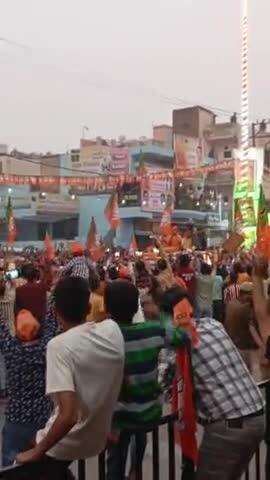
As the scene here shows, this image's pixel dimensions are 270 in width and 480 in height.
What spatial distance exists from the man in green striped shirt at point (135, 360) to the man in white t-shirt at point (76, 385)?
58 centimetres

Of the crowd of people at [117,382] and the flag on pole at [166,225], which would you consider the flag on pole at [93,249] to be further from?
the crowd of people at [117,382]

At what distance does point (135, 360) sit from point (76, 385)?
0.90 metres

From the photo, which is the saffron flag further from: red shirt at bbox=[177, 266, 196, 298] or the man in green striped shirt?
red shirt at bbox=[177, 266, 196, 298]

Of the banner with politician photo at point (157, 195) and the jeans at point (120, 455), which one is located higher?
the banner with politician photo at point (157, 195)

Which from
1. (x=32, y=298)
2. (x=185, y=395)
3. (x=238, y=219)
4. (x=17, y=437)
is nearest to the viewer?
(x=185, y=395)

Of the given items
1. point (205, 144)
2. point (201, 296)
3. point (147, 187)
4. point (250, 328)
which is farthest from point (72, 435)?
point (205, 144)

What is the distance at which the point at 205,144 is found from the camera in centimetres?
5466

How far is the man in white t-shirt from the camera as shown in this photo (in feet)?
9.05

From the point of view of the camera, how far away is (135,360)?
369 cm

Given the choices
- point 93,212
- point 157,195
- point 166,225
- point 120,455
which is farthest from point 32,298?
point 93,212

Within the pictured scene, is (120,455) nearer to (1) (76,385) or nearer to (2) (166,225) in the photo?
(1) (76,385)

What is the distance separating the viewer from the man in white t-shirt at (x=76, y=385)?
2.76 metres

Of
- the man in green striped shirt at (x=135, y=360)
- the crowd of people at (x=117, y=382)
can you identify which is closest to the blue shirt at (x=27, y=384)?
the crowd of people at (x=117, y=382)

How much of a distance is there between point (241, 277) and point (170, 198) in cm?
3447
